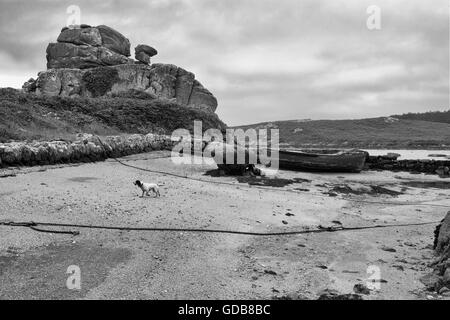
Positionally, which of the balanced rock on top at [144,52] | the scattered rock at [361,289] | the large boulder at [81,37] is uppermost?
the large boulder at [81,37]

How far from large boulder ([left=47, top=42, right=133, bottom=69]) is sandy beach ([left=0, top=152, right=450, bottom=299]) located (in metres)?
32.5

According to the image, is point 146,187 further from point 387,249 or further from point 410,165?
point 410,165

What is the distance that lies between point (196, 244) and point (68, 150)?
999cm

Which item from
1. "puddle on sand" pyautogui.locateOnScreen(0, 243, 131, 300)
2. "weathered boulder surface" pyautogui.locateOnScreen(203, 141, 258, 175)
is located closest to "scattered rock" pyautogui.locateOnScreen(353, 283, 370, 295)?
"puddle on sand" pyautogui.locateOnScreen(0, 243, 131, 300)

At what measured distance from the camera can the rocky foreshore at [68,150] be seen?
502 inches

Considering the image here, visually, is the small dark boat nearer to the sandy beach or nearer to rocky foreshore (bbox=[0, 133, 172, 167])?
rocky foreshore (bbox=[0, 133, 172, 167])

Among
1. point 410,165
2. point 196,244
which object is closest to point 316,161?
point 410,165

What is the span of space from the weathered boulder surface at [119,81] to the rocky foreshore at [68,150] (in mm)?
16484

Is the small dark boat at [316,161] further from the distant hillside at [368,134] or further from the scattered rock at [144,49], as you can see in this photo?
the distant hillside at [368,134]

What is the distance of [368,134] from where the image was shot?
82.6 meters

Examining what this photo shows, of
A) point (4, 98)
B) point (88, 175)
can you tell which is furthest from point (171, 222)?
point (4, 98)

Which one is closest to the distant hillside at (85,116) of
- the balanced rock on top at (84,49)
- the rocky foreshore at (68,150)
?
the rocky foreshore at (68,150)
